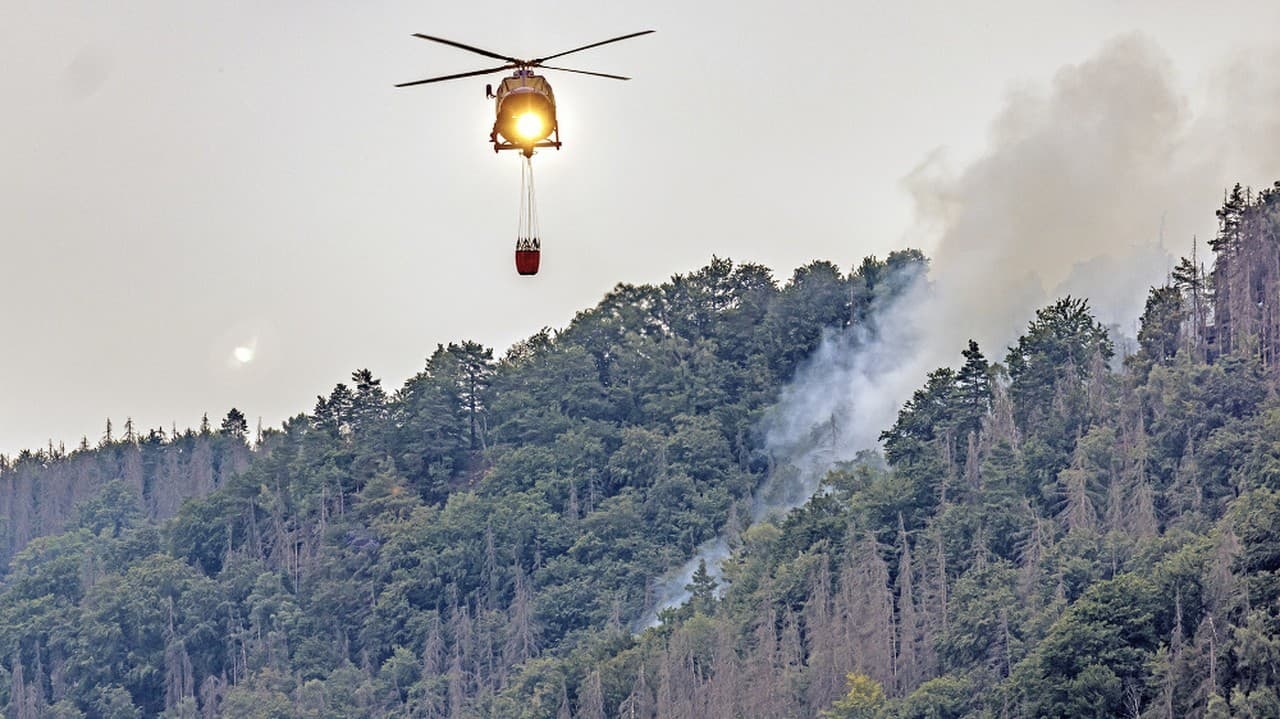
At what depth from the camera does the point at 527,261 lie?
60156 millimetres

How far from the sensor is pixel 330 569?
141 meters

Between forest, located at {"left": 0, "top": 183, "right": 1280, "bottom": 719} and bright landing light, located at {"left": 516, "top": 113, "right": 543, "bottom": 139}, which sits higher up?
forest, located at {"left": 0, "top": 183, "right": 1280, "bottom": 719}

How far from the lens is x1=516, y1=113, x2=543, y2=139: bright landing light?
57250 millimetres

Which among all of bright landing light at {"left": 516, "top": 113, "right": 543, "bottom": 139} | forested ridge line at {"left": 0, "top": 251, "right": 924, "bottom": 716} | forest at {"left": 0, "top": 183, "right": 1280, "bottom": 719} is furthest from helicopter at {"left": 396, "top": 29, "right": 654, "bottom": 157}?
forested ridge line at {"left": 0, "top": 251, "right": 924, "bottom": 716}

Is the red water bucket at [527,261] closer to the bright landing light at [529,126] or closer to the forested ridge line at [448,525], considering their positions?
the bright landing light at [529,126]

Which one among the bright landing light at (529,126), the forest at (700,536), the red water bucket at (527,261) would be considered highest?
the forest at (700,536)

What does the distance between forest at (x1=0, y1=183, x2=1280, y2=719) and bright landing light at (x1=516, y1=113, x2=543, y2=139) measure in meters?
41.5

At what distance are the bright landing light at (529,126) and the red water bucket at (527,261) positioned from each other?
349cm

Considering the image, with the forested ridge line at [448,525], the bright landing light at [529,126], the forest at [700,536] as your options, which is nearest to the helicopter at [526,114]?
the bright landing light at [529,126]

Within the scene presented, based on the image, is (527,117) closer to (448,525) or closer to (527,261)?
(527,261)

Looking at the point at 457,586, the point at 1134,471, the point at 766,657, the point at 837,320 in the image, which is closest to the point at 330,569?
the point at 457,586

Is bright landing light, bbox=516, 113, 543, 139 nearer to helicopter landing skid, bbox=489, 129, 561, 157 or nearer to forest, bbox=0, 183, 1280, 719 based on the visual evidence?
helicopter landing skid, bbox=489, 129, 561, 157

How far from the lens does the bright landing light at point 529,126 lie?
188 ft

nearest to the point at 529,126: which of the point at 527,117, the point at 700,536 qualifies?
the point at 527,117
